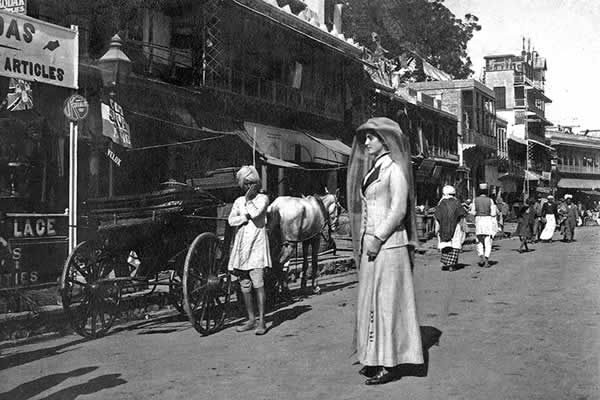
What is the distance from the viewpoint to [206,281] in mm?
7098

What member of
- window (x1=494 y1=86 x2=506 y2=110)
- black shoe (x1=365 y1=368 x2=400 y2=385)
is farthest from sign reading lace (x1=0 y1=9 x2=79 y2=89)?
window (x1=494 y1=86 x2=506 y2=110)

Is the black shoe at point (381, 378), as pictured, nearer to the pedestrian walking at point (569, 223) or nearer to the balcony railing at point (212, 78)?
the balcony railing at point (212, 78)

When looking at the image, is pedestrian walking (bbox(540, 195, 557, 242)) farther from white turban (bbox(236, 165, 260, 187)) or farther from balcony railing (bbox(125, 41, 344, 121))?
white turban (bbox(236, 165, 260, 187))

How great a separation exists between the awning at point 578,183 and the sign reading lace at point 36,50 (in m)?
53.8

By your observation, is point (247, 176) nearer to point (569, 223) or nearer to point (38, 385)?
point (38, 385)

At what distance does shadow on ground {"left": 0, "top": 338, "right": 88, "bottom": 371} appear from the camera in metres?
5.69

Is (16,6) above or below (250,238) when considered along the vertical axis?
above

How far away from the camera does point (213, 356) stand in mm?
5805

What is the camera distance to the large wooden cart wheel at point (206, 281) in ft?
22.4

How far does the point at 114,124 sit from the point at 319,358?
698 cm

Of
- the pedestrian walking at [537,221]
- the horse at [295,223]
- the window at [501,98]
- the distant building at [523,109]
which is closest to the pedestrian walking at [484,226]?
the horse at [295,223]

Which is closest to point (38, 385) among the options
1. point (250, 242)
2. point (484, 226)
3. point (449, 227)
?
point (250, 242)

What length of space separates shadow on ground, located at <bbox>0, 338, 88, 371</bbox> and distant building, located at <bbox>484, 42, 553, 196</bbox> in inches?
1893

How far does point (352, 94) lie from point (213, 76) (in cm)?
816
